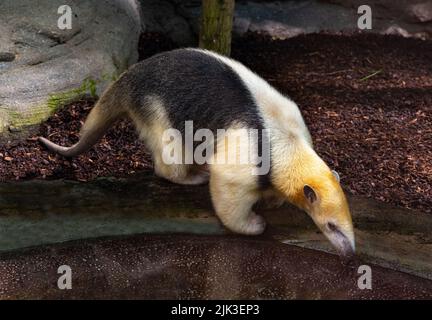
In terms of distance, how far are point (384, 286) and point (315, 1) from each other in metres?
6.63

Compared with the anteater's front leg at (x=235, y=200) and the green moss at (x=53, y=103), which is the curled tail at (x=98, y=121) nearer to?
the green moss at (x=53, y=103)

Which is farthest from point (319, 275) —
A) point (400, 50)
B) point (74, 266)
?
point (400, 50)

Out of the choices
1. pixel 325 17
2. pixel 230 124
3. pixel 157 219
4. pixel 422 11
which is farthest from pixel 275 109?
pixel 422 11

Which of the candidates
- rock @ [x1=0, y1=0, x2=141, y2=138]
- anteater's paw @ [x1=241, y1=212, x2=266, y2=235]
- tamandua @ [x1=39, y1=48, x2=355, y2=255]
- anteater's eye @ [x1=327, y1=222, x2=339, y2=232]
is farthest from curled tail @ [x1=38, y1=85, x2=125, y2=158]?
anteater's eye @ [x1=327, y1=222, x2=339, y2=232]

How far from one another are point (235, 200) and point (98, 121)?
5.90ft

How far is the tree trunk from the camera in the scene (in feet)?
26.3

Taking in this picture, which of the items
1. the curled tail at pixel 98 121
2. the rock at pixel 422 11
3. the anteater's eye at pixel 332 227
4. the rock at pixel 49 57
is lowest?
the anteater's eye at pixel 332 227

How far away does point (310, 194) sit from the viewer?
17.9 feet

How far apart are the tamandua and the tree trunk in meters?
1.78

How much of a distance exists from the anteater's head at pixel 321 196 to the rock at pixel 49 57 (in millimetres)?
3327

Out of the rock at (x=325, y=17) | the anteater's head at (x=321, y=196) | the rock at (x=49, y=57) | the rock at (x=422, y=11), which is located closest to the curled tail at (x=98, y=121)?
the rock at (x=49, y=57)

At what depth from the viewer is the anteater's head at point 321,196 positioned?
17.4 ft

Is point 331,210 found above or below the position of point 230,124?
below

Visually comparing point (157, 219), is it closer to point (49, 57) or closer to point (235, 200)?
point (235, 200)
